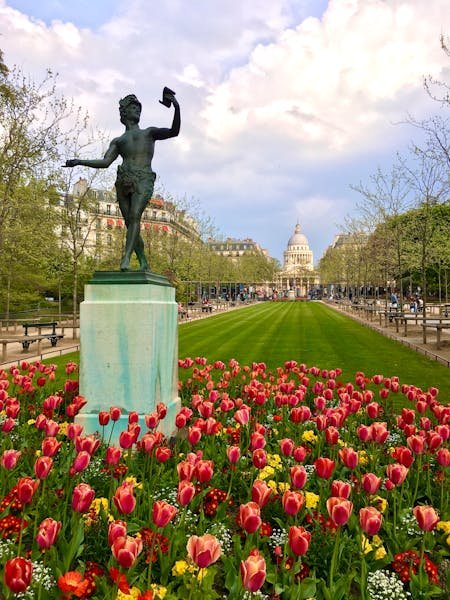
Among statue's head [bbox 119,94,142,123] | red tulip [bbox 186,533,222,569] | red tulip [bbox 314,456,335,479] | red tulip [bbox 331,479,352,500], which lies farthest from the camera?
statue's head [bbox 119,94,142,123]

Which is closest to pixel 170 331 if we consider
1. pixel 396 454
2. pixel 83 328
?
pixel 83 328

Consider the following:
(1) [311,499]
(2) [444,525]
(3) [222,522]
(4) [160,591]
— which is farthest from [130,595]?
(2) [444,525]

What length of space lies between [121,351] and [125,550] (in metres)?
3.99

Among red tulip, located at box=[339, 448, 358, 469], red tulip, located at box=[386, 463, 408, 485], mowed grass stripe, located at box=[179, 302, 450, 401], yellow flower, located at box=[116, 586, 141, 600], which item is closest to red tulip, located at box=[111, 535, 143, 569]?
yellow flower, located at box=[116, 586, 141, 600]

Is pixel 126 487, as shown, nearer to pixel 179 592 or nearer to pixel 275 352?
pixel 179 592

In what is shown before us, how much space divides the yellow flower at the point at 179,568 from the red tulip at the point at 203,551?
967mm

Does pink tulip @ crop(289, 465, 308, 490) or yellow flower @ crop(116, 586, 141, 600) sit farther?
pink tulip @ crop(289, 465, 308, 490)

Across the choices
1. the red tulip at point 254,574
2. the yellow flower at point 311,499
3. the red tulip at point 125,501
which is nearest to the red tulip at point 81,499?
the red tulip at point 125,501

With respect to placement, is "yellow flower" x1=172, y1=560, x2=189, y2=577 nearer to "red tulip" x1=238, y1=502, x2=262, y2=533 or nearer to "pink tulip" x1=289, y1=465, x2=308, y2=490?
"red tulip" x1=238, y1=502, x2=262, y2=533

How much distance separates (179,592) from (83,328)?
3902mm

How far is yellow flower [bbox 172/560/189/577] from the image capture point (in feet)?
9.73

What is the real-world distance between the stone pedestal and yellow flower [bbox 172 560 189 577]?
303 centimetres

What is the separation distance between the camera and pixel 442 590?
301 centimetres

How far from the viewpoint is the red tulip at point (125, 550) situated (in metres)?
2.17
